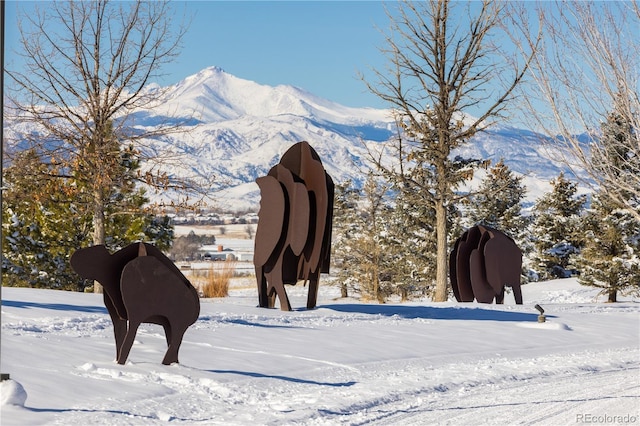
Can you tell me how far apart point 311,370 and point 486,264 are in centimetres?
989

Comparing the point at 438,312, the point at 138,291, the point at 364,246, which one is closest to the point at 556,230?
the point at 364,246

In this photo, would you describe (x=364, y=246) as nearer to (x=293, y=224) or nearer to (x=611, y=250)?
(x=611, y=250)

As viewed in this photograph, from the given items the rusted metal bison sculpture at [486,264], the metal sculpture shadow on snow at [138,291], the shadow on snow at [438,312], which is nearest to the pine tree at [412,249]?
the rusted metal bison sculpture at [486,264]

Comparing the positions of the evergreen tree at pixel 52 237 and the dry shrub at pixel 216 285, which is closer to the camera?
the dry shrub at pixel 216 285

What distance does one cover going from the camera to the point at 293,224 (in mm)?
14805

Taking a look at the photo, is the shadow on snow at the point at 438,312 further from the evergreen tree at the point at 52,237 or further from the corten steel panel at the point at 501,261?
the evergreen tree at the point at 52,237

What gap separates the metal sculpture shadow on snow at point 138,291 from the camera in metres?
8.54

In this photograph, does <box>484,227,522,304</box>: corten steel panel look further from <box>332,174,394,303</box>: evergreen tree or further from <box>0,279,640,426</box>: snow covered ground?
<box>332,174,394,303</box>: evergreen tree

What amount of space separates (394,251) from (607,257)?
13.4 meters

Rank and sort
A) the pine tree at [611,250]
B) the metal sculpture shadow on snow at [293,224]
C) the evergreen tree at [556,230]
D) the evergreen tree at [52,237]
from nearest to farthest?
the metal sculpture shadow on snow at [293,224] < the evergreen tree at [52,237] < the pine tree at [611,250] < the evergreen tree at [556,230]

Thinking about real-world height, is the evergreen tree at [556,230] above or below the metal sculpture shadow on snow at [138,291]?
above

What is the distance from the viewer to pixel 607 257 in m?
27.9

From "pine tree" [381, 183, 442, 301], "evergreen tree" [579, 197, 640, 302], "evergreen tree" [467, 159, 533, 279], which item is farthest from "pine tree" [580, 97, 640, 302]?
"evergreen tree" [467, 159, 533, 279]

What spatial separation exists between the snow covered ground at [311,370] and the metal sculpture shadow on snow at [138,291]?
38 cm
